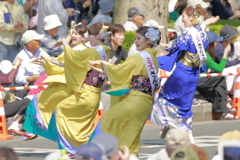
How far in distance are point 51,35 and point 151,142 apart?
2.92 m

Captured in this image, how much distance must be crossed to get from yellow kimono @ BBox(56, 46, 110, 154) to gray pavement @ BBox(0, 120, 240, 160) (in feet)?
1.63

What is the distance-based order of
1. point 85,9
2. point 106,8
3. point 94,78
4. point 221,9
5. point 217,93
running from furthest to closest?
point 221,9 < point 85,9 < point 106,8 < point 217,93 < point 94,78

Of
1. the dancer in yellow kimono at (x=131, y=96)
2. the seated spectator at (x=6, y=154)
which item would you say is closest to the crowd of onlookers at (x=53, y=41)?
the dancer in yellow kimono at (x=131, y=96)

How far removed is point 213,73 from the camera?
1097 centimetres

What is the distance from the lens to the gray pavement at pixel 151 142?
7.90 m

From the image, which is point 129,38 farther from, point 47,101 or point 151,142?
point 47,101

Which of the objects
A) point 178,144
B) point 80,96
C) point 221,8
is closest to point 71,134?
point 80,96

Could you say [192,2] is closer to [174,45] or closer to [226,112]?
[226,112]

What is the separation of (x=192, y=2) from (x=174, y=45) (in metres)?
5.42

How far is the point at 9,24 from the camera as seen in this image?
10.8 metres

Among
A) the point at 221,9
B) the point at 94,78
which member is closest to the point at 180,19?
the point at 221,9

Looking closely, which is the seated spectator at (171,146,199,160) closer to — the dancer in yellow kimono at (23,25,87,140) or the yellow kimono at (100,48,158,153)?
the yellow kimono at (100,48,158,153)

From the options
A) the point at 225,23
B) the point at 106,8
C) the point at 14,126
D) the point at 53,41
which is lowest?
the point at 14,126

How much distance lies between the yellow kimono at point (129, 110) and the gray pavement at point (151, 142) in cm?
104
